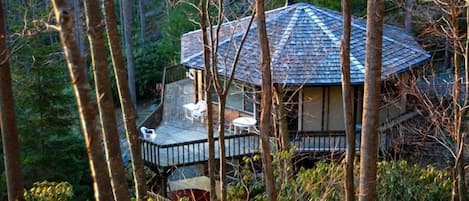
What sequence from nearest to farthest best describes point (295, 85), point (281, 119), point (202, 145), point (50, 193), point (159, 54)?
point (50, 193), point (281, 119), point (295, 85), point (202, 145), point (159, 54)

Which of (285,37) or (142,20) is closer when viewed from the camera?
(285,37)

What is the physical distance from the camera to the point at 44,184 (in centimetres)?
1045

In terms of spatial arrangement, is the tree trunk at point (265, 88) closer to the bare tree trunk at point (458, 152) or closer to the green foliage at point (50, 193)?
the bare tree trunk at point (458, 152)

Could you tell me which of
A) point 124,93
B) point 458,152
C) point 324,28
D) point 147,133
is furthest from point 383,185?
point 147,133

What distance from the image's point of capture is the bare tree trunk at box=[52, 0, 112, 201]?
4.21 metres

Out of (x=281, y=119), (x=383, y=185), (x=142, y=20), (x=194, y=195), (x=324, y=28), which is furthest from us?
(x=142, y=20)

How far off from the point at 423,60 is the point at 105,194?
14.2 meters

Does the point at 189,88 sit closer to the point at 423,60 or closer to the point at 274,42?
the point at 274,42

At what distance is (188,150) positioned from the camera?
15469 millimetres

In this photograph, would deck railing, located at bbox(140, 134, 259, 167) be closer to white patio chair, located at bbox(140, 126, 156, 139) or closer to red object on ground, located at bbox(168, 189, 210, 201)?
red object on ground, located at bbox(168, 189, 210, 201)

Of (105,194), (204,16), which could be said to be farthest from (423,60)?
(105,194)

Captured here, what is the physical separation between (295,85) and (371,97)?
778 cm

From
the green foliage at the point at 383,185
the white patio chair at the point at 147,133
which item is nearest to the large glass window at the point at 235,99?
the white patio chair at the point at 147,133

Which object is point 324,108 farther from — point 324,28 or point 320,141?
point 324,28
